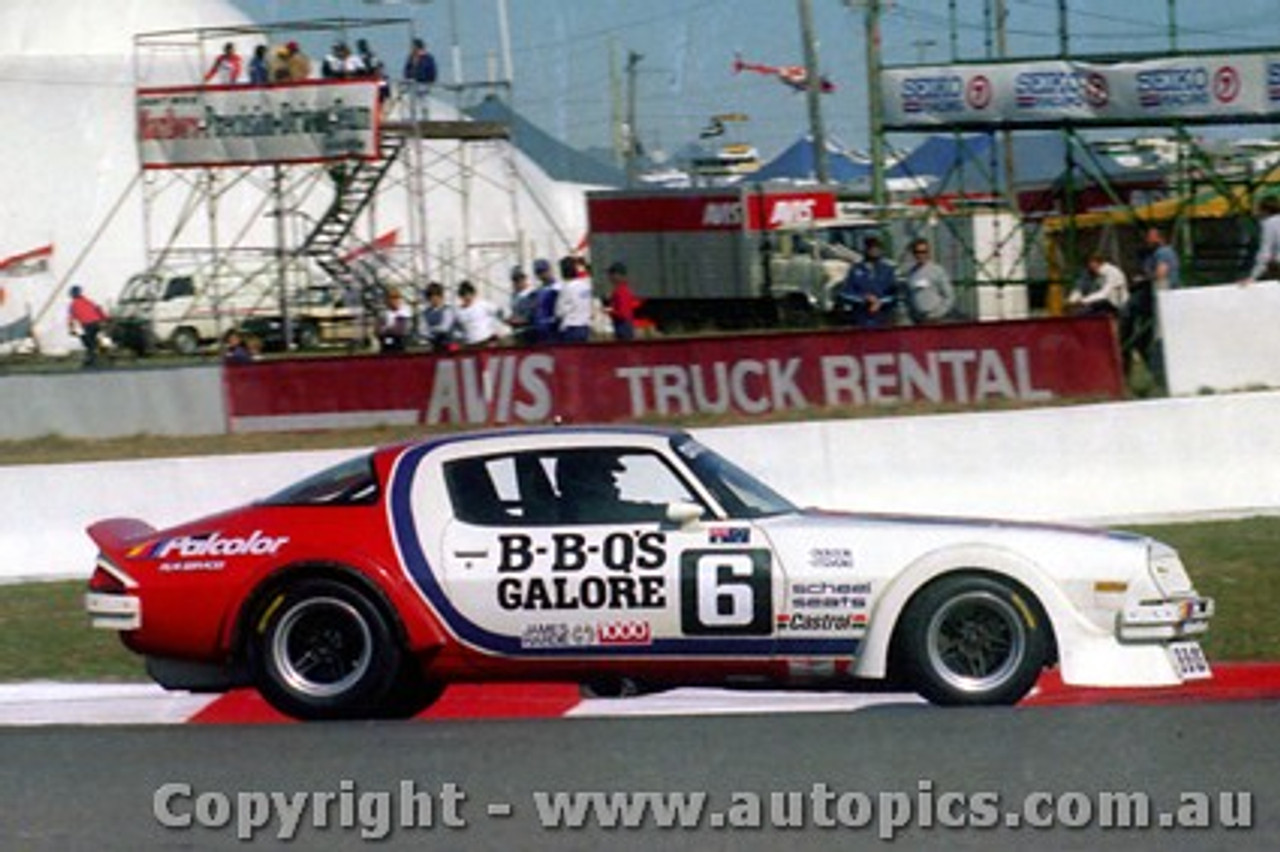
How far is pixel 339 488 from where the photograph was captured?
30.3 ft

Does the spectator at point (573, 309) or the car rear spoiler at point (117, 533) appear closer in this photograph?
the car rear spoiler at point (117, 533)

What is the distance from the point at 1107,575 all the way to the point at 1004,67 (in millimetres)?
19363

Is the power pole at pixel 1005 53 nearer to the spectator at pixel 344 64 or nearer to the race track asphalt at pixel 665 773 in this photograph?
the spectator at pixel 344 64

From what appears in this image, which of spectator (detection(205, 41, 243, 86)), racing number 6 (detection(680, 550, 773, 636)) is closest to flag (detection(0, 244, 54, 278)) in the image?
spectator (detection(205, 41, 243, 86))

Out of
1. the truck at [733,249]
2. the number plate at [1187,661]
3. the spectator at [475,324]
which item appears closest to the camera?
the number plate at [1187,661]

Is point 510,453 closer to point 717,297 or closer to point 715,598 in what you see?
point 715,598

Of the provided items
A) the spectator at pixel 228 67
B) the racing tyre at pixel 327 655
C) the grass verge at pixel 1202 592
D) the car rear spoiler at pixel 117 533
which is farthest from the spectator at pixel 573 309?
the spectator at pixel 228 67

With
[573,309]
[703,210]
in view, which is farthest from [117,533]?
[703,210]

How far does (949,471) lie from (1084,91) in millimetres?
13738

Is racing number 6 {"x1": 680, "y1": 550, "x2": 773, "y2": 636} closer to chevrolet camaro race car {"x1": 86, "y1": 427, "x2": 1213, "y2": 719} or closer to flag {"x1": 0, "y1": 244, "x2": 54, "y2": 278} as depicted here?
chevrolet camaro race car {"x1": 86, "y1": 427, "x2": 1213, "y2": 719}

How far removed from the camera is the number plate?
8.77 metres

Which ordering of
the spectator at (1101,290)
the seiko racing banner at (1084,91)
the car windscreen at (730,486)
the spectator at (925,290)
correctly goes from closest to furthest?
the car windscreen at (730,486), the spectator at (1101,290), the spectator at (925,290), the seiko racing banner at (1084,91)

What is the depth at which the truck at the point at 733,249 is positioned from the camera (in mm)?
37500

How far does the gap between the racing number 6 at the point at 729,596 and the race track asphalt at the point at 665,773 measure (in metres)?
0.46
